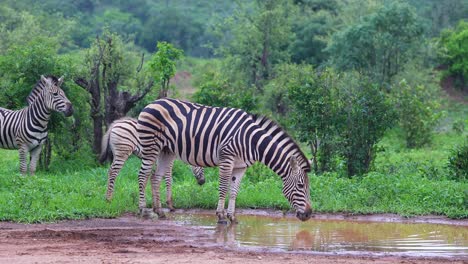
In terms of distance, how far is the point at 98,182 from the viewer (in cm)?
1453

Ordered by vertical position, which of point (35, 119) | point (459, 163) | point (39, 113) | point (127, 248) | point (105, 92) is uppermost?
point (105, 92)

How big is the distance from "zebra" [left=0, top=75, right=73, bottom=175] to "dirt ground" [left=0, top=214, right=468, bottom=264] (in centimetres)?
497

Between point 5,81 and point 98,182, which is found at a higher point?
point 5,81

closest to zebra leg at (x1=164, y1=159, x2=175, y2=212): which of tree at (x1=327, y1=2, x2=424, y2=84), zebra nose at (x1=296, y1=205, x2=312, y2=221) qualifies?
zebra nose at (x1=296, y1=205, x2=312, y2=221)

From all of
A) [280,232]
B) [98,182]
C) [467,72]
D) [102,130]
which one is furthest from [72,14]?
[280,232]

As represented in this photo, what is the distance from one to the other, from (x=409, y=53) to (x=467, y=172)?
19273 mm

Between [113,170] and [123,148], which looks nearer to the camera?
[113,170]

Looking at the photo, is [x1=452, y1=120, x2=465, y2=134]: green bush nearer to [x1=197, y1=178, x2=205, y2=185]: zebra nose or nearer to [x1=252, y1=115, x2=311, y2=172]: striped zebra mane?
[x1=197, y1=178, x2=205, y2=185]: zebra nose

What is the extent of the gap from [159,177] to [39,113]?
14.0 feet

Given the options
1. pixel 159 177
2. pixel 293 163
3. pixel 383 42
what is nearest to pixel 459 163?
pixel 293 163

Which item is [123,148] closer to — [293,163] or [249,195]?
[249,195]

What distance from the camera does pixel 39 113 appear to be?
15.7 meters

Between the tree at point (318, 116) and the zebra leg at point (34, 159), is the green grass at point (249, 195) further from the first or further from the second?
the tree at point (318, 116)

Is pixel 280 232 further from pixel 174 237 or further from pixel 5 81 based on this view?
pixel 5 81
